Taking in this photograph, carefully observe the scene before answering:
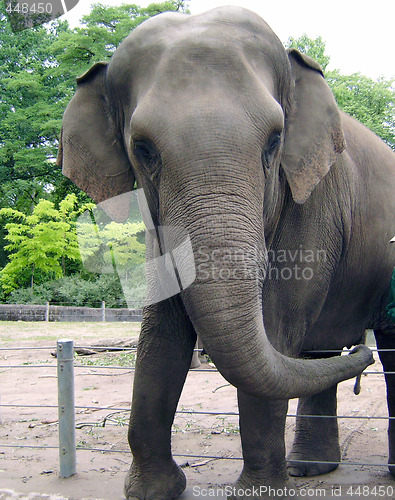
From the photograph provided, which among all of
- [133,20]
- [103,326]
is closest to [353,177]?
[103,326]

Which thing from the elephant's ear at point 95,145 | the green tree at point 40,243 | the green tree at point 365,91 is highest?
the green tree at point 365,91

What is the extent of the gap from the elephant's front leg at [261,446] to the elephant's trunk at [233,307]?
0.62 meters

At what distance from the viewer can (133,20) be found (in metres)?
21.7

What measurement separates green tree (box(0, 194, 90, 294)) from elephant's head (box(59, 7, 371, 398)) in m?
18.5

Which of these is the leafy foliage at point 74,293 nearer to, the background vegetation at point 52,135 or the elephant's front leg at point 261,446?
the background vegetation at point 52,135

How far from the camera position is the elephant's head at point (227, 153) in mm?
2291

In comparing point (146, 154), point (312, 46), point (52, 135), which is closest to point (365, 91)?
point (312, 46)

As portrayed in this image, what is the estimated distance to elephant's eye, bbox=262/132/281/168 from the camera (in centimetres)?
255

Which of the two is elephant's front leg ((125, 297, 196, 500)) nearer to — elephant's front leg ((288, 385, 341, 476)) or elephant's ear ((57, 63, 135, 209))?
elephant's ear ((57, 63, 135, 209))

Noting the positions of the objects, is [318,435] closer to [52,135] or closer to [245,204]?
[245,204]

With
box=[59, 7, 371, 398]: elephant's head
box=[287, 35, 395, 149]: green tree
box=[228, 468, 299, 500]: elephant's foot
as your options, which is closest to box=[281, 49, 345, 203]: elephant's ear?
box=[59, 7, 371, 398]: elephant's head


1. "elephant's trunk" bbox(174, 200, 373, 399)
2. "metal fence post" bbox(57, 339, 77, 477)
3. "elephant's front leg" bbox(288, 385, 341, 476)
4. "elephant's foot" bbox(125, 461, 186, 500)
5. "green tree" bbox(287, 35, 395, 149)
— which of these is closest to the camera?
"elephant's trunk" bbox(174, 200, 373, 399)

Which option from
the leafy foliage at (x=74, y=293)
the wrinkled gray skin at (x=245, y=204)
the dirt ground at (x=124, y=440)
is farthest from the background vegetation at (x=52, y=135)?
the wrinkled gray skin at (x=245, y=204)

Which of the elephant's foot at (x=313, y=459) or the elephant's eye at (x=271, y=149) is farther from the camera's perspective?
the elephant's foot at (x=313, y=459)
